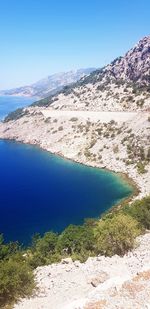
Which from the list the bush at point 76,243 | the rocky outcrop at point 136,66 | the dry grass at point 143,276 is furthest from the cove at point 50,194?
the rocky outcrop at point 136,66

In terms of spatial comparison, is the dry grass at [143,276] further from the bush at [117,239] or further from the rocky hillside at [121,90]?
the rocky hillside at [121,90]

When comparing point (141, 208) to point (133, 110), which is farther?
point (133, 110)

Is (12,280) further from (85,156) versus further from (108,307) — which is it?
(85,156)

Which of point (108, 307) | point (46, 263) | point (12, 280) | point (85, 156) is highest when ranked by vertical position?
point (108, 307)

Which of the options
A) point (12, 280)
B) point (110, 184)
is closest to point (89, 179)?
point (110, 184)

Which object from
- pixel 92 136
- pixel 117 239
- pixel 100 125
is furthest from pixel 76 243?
pixel 100 125

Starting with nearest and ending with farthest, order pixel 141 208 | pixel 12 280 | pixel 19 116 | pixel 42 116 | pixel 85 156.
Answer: pixel 12 280 < pixel 141 208 < pixel 85 156 < pixel 42 116 < pixel 19 116

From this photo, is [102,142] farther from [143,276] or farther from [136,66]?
[143,276]

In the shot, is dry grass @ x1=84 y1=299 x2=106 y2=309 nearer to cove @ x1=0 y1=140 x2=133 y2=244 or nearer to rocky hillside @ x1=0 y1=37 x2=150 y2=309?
rocky hillside @ x1=0 y1=37 x2=150 y2=309
